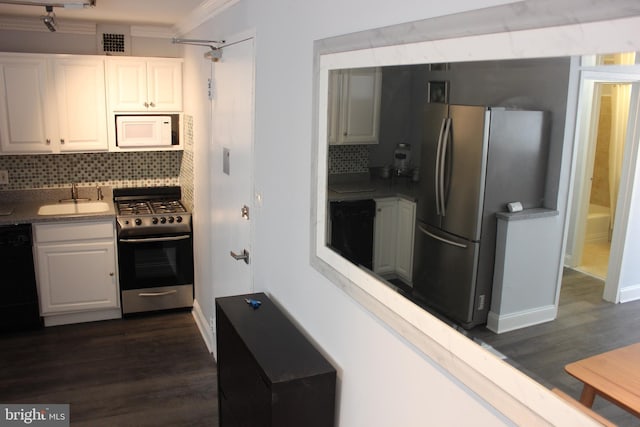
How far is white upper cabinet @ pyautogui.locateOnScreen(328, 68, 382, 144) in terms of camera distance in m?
1.69

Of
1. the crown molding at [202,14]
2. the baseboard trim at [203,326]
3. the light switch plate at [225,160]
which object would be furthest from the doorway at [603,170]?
the baseboard trim at [203,326]

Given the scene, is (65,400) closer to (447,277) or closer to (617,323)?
(447,277)

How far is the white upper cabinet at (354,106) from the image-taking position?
1691 millimetres

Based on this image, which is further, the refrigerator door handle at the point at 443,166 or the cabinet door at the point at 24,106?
the cabinet door at the point at 24,106

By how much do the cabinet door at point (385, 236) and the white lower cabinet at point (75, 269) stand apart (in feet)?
10.7

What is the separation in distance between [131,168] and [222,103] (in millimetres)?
1957

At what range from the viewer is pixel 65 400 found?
3432 millimetres

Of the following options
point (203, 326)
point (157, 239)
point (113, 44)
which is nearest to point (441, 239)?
point (203, 326)

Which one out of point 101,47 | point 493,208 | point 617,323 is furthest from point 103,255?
point 617,323

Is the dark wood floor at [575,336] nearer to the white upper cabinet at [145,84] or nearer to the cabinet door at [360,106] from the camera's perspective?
the cabinet door at [360,106]

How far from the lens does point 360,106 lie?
5.88ft

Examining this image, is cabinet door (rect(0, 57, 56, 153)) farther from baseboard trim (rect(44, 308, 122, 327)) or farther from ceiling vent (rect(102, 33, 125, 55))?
baseboard trim (rect(44, 308, 122, 327))

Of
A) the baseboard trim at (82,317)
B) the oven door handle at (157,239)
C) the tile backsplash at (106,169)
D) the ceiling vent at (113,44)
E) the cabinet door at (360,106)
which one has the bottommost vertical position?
the baseboard trim at (82,317)

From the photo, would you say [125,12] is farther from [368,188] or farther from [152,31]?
[368,188]
